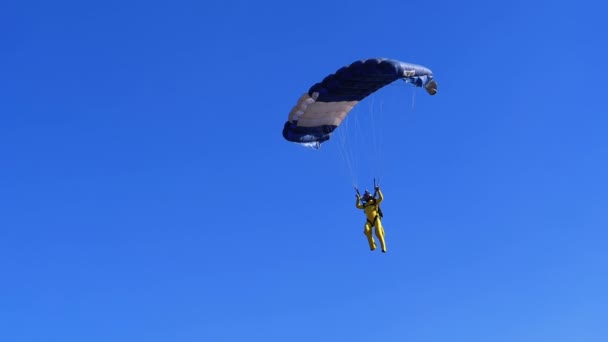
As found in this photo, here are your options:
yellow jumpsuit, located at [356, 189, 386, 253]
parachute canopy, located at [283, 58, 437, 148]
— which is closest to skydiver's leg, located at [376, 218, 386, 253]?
yellow jumpsuit, located at [356, 189, 386, 253]

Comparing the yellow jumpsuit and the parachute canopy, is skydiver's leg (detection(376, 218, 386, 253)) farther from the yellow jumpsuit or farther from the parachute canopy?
the parachute canopy

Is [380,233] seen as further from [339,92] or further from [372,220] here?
[339,92]

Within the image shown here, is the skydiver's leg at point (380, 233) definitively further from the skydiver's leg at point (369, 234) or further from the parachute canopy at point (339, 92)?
the parachute canopy at point (339, 92)

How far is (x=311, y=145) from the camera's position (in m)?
42.8

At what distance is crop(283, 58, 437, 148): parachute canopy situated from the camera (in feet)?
124

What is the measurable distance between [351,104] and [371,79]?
3009 millimetres

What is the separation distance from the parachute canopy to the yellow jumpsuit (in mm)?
3491

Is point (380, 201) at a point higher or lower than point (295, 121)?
lower

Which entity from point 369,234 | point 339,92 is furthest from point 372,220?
point 339,92

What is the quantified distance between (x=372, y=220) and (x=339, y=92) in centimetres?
462

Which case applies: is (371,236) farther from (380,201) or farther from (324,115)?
(324,115)

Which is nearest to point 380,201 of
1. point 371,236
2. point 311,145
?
point 371,236

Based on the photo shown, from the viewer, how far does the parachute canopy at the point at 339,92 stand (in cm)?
3784

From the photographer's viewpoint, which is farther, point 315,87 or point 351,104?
point 351,104
